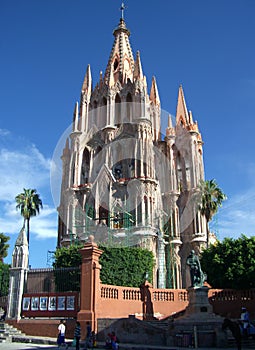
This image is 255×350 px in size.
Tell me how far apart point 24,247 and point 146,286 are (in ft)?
24.0

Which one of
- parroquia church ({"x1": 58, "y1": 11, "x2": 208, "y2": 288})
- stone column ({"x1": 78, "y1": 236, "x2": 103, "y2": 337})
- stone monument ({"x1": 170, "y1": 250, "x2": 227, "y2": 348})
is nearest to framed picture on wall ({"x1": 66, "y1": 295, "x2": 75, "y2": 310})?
stone column ({"x1": 78, "y1": 236, "x2": 103, "y2": 337})

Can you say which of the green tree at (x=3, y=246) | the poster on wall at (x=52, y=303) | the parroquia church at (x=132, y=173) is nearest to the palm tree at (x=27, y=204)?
the parroquia church at (x=132, y=173)

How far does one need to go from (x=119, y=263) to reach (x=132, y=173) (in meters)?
21.1

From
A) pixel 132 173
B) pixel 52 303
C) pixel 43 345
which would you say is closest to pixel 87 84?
pixel 132 173

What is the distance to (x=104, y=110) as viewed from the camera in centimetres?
5362

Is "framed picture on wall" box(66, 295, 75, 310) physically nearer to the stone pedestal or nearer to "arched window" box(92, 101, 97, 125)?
the stone pedestal

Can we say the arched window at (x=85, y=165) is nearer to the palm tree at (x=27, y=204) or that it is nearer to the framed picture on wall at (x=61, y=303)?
the palm tree at (x=27, y=204)

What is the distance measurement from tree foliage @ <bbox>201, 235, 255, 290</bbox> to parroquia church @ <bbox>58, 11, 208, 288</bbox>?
8.35 metres

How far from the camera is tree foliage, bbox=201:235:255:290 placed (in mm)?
26734

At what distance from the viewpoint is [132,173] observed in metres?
48.8

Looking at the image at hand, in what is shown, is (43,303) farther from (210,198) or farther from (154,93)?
(154,93)

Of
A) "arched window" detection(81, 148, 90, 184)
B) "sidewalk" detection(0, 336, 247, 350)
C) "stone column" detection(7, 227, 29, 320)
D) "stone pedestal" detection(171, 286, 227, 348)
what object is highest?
"arched window" detection(81, 148, 90, 184)

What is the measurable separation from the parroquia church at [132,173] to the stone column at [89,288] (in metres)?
19.0

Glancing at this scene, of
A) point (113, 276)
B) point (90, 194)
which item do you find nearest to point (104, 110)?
point (90, 194)
